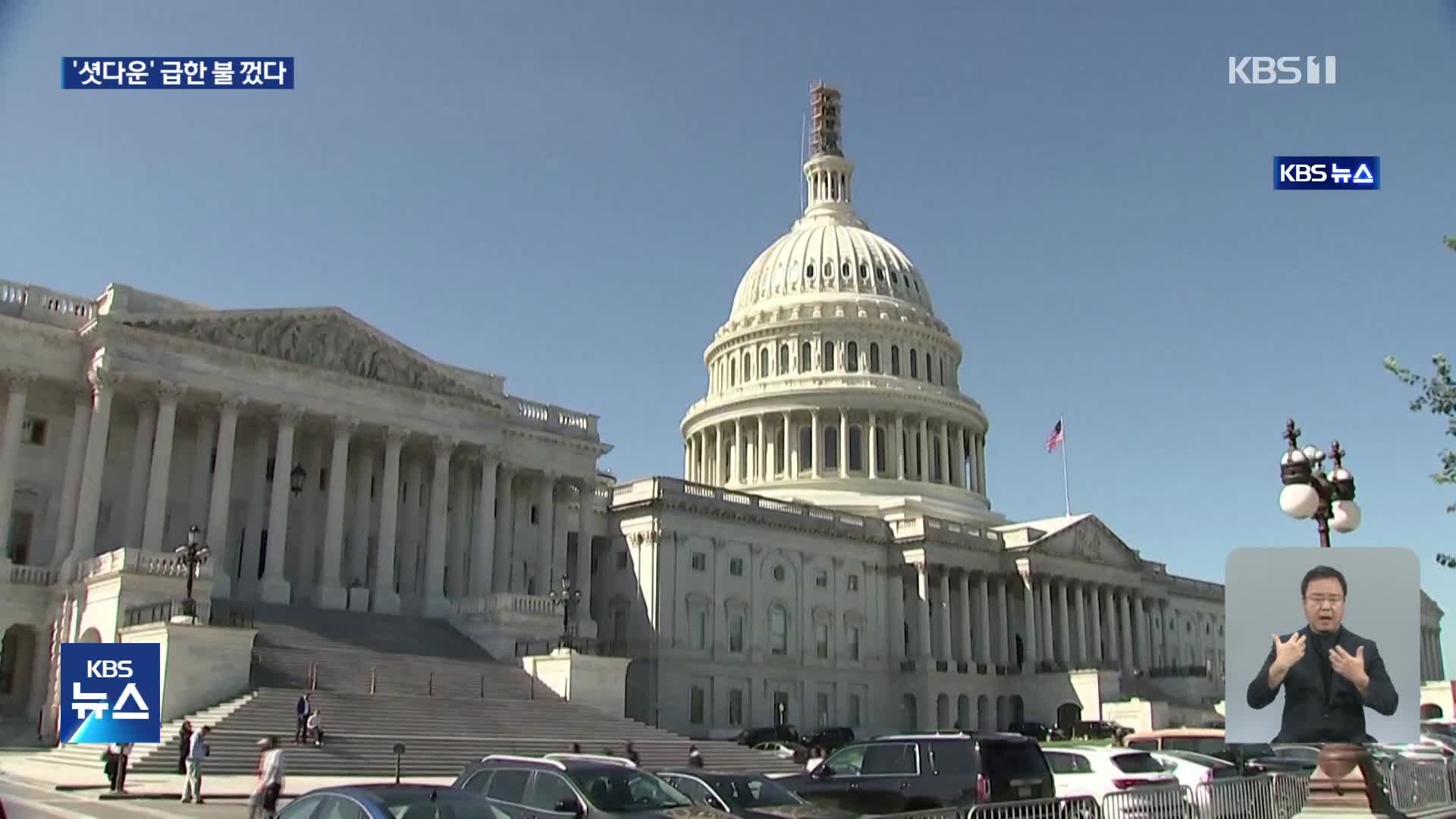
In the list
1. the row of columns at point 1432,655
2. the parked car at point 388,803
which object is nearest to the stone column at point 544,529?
the parked car at point 388,803

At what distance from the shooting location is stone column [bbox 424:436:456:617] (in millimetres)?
60469

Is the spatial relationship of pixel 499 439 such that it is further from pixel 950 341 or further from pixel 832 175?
pixel 832 175

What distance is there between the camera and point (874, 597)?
286ft

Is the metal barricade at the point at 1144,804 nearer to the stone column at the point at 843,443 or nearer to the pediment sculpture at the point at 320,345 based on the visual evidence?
the pediment sculpture at the point at 320,345

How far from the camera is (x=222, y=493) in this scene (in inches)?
2110

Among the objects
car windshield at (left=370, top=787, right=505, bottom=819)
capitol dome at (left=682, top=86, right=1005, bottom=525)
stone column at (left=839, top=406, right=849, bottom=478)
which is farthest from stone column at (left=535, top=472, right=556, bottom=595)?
car windshield at (left=370, top=787, right=505, bottom=819)

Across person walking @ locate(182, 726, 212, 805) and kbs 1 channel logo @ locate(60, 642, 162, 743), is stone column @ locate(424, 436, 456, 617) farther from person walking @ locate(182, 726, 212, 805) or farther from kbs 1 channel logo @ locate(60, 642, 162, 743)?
kbs 1 channel logo @ locate(60, 642, 162, 743)

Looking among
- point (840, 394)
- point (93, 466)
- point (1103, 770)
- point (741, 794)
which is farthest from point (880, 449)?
point (741, 794)

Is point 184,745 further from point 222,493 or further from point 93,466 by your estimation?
point 222,493

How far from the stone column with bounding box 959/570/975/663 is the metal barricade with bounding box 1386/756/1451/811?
6489 centimetres

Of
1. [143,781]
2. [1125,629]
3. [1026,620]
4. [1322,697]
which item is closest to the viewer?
[1322,697]

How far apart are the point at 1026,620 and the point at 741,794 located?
76805mm

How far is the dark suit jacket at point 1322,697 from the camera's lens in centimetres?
1783
